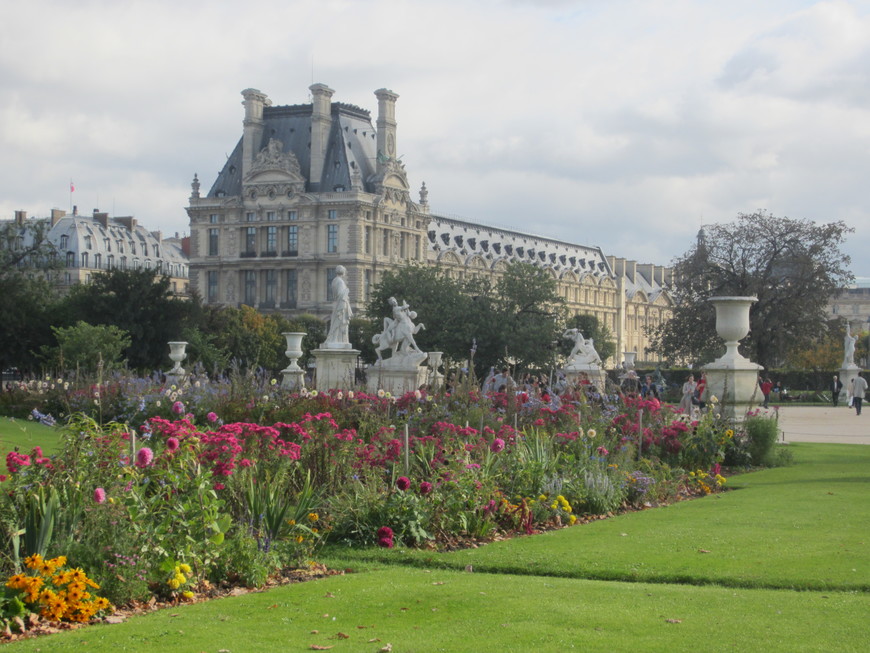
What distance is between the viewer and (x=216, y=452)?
8.45m

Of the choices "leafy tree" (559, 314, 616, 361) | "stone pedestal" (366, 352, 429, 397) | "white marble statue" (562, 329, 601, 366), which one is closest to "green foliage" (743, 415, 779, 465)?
"stone pedestal" (366, 352, 429, 397)

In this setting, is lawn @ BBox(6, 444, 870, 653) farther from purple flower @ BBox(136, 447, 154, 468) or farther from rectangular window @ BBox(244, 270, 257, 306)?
rectangular window @ BBox(244, 270, 257, 306)

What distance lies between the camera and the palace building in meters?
92.2

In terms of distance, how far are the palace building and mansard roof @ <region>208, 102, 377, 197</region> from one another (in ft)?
0.27

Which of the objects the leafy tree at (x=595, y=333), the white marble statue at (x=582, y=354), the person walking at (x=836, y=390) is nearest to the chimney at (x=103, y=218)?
the leafy tree at (x=595, y=333)

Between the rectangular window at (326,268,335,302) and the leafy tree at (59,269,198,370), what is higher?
the rectangular window at (326,268,335,302)

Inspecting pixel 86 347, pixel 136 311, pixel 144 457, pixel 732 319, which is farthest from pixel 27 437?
pixel 136 311

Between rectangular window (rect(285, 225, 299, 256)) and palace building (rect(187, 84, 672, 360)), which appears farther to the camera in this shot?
rectangular window (rect(285, 225, 299, 256))

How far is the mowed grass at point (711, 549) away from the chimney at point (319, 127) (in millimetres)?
82738

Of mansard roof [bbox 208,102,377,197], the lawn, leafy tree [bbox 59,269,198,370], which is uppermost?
A: mansard roof [bbox 208,102,377,197]

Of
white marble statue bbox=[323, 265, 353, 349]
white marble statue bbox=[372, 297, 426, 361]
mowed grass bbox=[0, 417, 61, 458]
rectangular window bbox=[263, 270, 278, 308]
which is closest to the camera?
mowed grass bbox=[0, 417, 61, 458]

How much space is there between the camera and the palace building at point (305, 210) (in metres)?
92.2

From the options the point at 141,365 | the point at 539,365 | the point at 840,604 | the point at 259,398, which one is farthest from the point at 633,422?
the point at 539,365

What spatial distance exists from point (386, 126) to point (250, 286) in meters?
17.4
